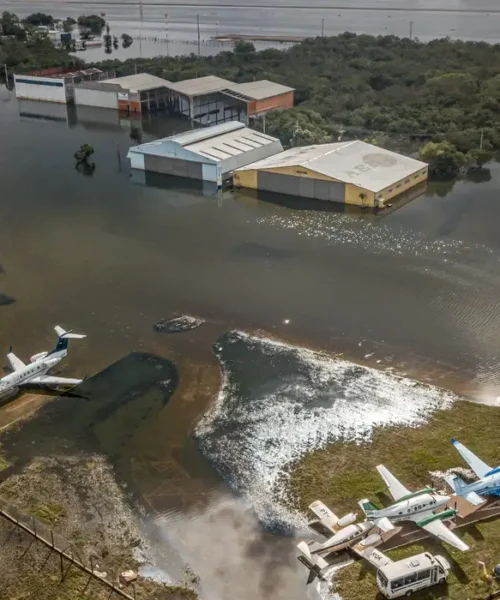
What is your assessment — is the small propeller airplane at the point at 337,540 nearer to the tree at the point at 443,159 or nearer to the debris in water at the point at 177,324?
the debris in water at the point at 177,324

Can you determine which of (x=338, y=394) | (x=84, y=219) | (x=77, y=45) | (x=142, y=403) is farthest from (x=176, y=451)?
(x=77, y=45)

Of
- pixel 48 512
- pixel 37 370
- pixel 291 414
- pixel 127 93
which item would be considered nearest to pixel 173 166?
pixel 127 93

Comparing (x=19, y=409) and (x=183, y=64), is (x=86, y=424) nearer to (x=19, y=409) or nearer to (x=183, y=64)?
(x=19, y=409)

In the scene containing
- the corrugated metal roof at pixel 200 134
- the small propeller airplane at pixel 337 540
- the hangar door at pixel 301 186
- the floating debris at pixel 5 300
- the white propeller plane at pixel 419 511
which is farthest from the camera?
the corrugated metal roof at pixel 200 134

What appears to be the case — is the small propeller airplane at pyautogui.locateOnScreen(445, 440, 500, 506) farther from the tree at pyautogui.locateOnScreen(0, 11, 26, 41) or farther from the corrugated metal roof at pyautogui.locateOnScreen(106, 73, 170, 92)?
the tree at pyautogui.locateOnScreen(0, 11, 26, 41)

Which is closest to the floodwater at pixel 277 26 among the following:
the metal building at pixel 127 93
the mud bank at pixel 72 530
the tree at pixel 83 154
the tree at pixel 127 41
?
the tree at pixel 127 41

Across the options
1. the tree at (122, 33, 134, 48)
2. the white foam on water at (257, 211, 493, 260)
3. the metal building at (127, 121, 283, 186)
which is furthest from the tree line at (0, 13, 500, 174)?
the tree at (122, 33, 134, 48)

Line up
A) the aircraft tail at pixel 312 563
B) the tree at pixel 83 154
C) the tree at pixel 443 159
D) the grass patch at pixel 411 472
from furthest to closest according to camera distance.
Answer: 1. the tree at pixel 83 154
2. the tree at pixel 443 159
3. the aircraft tail at pixel 312 563
4. the grass patch at pixel 411 472
